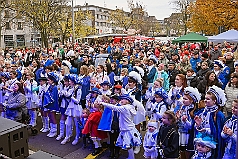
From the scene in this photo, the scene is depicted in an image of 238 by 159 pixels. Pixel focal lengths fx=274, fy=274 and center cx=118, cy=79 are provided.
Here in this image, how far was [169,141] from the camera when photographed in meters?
4.76

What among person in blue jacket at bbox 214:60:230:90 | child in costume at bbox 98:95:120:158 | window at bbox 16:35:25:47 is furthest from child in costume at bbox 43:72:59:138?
window at bbox 16:35:25:47

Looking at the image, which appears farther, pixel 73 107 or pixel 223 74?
pixel 223 74

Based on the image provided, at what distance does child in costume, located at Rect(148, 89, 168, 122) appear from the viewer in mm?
5738

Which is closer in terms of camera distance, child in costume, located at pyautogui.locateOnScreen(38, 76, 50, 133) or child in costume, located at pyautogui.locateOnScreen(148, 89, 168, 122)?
child in costume, located at pyautogui.locateOnScreen(148, 89, 168, 122)

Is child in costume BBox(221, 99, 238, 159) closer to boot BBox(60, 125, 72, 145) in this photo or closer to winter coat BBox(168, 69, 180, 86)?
boot BBox(60, 125, 72, 145)

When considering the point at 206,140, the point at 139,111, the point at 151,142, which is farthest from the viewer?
the point at 139,111

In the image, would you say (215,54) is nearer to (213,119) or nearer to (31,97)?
(31,97)

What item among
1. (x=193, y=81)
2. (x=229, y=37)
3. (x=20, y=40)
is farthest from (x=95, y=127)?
(x=20, y=40)

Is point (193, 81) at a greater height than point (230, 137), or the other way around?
point (193, 81)

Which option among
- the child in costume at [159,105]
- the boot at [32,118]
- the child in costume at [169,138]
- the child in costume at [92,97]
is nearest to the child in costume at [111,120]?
the child in costume at [92,97]

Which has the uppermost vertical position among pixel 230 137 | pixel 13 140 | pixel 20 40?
pixel 20 40

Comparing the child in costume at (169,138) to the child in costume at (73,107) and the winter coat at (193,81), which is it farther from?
the winter coat at (193,81)

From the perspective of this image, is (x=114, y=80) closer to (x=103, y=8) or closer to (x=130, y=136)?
(x=130, y=136)

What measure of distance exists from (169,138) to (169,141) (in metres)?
0.06
